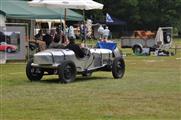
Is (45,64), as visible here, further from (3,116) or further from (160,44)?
(160,44)

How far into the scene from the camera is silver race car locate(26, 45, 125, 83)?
16.9m

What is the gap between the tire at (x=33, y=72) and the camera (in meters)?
17.5

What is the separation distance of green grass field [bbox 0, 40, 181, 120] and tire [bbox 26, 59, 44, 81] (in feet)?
0.85

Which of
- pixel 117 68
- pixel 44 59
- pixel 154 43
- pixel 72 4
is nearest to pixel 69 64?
pixel 44 59

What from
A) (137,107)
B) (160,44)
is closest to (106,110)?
(137,107)

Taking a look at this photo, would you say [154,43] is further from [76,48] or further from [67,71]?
[67,71]

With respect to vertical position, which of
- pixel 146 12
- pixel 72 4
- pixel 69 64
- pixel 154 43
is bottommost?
pixel 69 64

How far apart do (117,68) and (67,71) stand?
249 centimetres

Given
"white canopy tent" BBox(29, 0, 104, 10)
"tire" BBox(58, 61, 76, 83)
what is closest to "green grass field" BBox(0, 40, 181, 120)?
"tire" BBox(58, 61, 76, 83)

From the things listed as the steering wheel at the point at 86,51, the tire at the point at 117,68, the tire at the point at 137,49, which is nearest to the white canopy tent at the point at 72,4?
the tire at the point at 117,68

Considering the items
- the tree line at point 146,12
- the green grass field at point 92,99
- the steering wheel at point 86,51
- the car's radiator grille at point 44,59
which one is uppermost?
the tree line at point 146,12

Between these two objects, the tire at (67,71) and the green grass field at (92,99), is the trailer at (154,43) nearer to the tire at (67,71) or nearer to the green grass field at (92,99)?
the green grass field at (92,99)

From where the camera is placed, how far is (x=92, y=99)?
13.1m

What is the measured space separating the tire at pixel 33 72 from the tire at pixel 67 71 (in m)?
1.01
